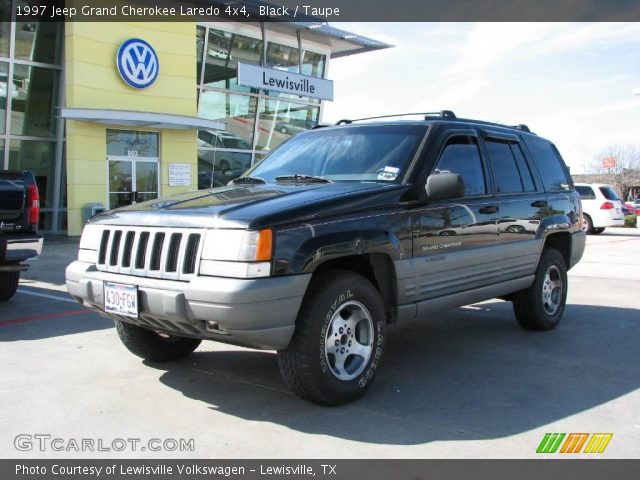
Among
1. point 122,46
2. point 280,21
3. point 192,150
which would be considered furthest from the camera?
point 280,21

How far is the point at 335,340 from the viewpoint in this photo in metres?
4.16

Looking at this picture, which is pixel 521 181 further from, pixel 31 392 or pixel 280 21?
pixel 280 21

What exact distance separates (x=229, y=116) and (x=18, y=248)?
57.0ft

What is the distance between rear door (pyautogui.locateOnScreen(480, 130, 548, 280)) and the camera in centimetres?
573

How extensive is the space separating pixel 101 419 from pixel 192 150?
58.4 ft

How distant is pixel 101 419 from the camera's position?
3955 millimetres

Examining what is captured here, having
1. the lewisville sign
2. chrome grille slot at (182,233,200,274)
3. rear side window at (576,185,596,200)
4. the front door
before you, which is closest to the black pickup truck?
chrome grille slot at (182,233,200,274)

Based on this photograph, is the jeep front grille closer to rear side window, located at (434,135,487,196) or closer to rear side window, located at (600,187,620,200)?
rear side window, located at (434,135,487,196)

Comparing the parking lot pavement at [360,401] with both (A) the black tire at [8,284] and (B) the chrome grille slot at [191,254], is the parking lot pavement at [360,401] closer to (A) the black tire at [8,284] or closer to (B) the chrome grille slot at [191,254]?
(B) the chrome grille slot at [191,254]

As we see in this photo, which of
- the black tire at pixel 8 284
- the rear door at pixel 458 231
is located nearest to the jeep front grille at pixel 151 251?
the rear door at pixel 458 231

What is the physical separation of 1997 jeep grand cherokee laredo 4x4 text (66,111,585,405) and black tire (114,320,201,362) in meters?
0.01

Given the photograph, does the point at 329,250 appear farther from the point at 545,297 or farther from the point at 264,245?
the point at 545,297

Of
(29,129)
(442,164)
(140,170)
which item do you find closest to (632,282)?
(442,164)

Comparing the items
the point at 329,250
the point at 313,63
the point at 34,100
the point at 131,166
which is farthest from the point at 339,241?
the point at 313,63
